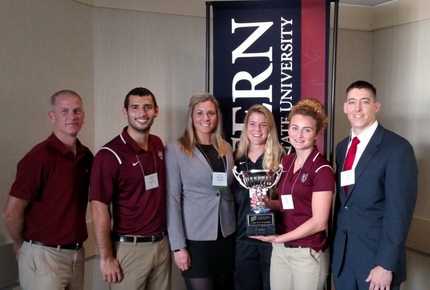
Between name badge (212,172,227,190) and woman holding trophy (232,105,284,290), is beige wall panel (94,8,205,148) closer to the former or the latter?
woman holding trophy (232,105,284,290)

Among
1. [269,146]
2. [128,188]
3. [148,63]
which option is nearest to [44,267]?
[128,188]

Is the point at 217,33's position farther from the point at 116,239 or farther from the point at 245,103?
the point at 116,239

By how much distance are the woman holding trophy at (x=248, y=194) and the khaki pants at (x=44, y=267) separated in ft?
3.38

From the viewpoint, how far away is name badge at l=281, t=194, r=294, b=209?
2.27 metres

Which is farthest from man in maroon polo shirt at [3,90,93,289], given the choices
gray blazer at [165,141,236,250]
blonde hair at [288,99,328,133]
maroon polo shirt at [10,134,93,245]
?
blonde hair at [288,99,328,133]

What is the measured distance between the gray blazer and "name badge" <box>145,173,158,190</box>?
86 millimetres

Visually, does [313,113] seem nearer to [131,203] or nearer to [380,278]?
[380,278]

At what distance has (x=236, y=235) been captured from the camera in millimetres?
2557

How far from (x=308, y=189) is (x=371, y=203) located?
33 centimetres

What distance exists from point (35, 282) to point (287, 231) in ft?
4.61

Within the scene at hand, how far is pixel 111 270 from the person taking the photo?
87.9 inches

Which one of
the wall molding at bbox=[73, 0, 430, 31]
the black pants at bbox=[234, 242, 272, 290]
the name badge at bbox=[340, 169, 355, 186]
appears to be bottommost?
the black pants at bbox=[234, 242, 272, 290]

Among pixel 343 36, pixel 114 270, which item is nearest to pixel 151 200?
pixel 114 270

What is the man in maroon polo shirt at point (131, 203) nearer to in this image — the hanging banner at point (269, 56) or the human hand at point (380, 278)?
the hanging banner at point (269, 56)
